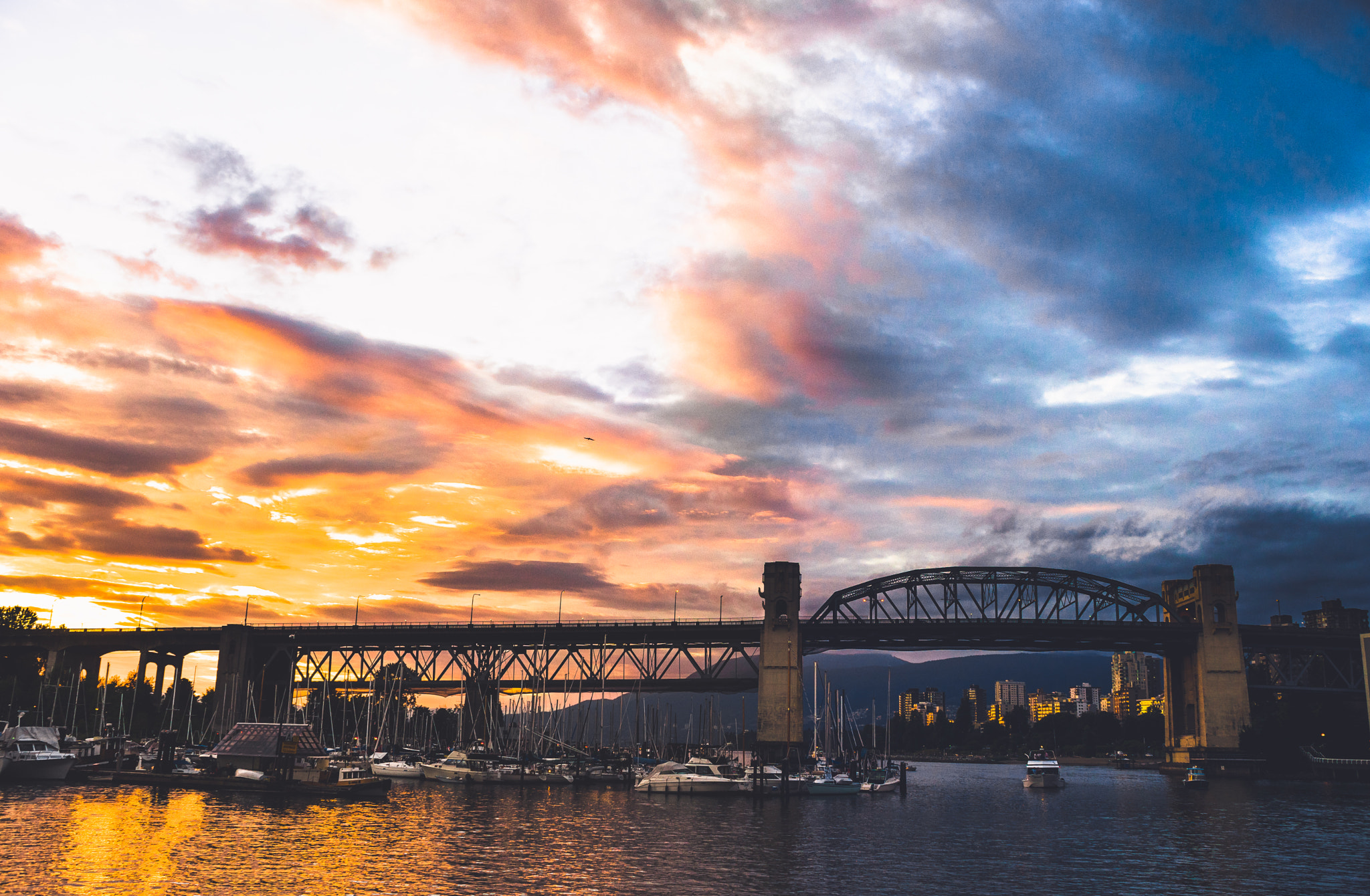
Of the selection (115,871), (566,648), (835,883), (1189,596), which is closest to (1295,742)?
(1189,596)

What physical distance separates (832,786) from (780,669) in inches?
1182

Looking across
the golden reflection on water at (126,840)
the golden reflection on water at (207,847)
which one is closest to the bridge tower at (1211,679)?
the golden reflection on water at (207,847)

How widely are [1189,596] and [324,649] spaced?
133m

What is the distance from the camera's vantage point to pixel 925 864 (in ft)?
169

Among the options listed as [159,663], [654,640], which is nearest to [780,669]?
[654,640]

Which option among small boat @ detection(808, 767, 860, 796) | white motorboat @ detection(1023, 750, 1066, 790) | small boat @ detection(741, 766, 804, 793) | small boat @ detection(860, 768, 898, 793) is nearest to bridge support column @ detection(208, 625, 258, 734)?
small boat @ detection(741, 766, 804, 793)

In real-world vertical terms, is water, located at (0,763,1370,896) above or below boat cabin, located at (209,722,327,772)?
below

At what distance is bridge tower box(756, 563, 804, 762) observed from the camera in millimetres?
122500

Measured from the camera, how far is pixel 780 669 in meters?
127

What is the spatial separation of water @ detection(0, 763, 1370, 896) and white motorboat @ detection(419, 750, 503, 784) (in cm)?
985

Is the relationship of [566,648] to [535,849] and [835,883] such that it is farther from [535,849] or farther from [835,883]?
[835,883]

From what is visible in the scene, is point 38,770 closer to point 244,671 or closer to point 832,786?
point 244,671

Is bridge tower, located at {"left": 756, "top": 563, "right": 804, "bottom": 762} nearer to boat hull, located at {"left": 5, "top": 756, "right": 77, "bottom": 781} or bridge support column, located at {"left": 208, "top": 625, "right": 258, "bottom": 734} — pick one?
boat hull, located at {"left": 5, "top": 756, "right": 77, "bottom": 781}

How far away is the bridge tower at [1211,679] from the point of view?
136 m
